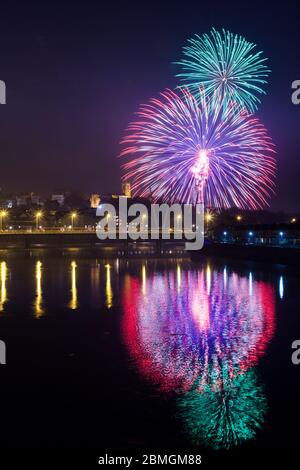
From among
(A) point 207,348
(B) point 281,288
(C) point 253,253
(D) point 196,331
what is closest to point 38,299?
(D) point 196,331

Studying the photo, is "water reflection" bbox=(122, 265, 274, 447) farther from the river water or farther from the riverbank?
the riverbank

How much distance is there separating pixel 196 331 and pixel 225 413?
706 centimetres

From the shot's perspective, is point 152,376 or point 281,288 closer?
point 152,376

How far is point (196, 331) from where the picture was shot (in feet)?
50.8

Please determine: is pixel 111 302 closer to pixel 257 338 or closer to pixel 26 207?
pixel 257 338

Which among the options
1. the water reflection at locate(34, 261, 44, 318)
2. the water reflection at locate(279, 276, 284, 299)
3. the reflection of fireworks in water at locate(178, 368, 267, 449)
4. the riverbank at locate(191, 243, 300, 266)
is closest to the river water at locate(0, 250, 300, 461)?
the reflection of fireworks in water at locate(178, 368, 267, 449)

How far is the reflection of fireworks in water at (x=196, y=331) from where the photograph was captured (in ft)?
36.0

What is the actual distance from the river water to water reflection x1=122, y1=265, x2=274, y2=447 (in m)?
0.03

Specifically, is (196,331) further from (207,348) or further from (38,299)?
(38,299)

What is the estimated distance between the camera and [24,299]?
2316cm

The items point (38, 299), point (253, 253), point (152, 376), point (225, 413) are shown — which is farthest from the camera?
point (253, 253)

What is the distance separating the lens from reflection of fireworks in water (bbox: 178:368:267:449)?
7.58m

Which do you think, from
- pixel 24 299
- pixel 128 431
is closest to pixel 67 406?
pixel 128 431

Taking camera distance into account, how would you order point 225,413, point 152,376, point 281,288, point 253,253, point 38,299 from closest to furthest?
point 225,413, point 152,376, point 38,299, point 281,288, point 253,253
